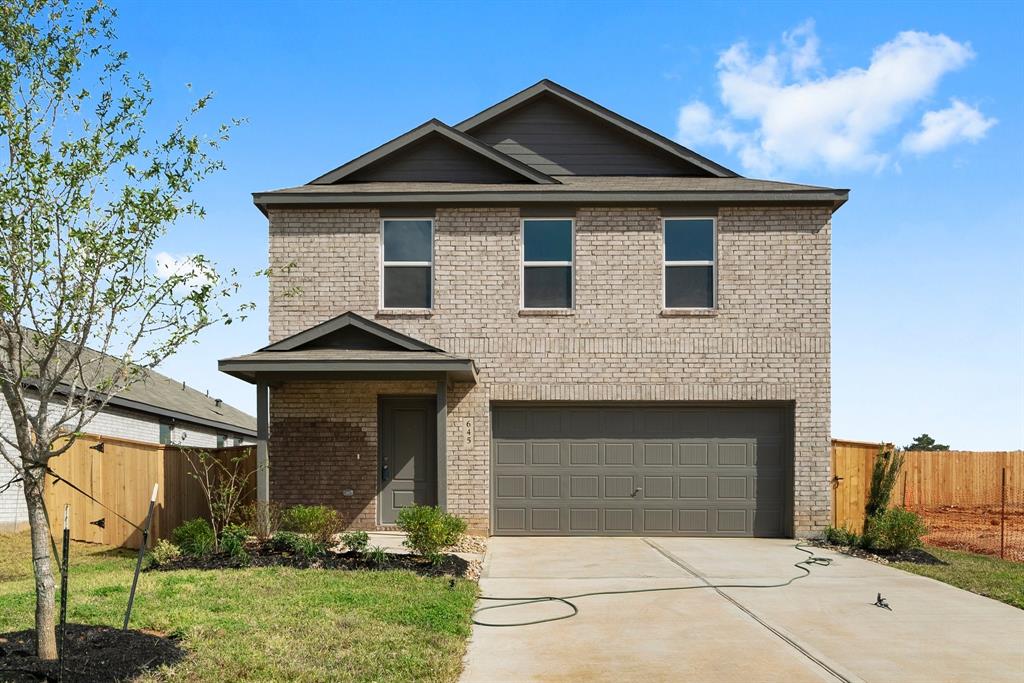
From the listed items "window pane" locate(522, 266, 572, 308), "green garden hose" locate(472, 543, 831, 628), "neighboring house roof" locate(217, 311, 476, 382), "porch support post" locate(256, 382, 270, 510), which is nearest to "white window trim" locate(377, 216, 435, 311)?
"neighboring house roof" locate(217, 311, 476, 382)

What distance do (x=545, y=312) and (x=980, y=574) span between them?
25.2 ft

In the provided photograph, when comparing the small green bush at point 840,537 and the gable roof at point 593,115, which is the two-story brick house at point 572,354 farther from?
the gable roof at point 593,115

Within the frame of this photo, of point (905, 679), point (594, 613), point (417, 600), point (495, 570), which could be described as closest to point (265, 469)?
point (495, 570)

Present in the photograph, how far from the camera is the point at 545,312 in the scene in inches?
601

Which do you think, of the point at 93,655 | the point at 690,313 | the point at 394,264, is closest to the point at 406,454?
the point at 394,264

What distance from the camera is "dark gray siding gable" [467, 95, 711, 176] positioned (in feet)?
55.6

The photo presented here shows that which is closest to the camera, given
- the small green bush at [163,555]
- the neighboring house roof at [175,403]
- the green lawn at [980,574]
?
the green lawn at [980,574]

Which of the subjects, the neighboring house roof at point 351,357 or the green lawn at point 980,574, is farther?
the neighboring house roof at point 351,357

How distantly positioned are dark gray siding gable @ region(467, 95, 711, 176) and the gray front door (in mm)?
5390

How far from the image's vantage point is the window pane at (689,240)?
50.7ft

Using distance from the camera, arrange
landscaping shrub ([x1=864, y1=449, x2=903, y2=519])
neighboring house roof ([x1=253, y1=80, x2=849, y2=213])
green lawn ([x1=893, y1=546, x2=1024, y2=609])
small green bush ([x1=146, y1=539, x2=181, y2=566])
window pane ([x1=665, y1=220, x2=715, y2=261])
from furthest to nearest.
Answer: window pane ([x1=665, y1=220, x2=715, y2=261]) → neighboring house roof ([x1=253, y1=80, x2=849, y2=213]) → landscaping shrub ([x1=864, y1=449, x2=903, y2=519]) → small green bush ([x1=146, y1=539, x2=181, y2=566]) → green lawn ([x1=893, y1=546, x2=1024, y2=609])

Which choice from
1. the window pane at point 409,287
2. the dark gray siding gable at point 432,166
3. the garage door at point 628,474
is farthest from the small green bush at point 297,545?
the dark gray siding gable at point 432,166

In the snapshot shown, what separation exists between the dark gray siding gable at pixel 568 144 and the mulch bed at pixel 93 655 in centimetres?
1186

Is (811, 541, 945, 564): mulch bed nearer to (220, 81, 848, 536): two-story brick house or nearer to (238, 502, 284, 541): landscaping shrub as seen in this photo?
(220, 81, 848, 536): two-story brick house
